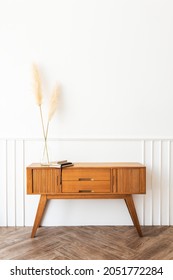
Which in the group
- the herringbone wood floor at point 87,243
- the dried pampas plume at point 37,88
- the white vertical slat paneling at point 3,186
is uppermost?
the dried pampas plume at point 37,88

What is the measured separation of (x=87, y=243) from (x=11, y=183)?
966 mm

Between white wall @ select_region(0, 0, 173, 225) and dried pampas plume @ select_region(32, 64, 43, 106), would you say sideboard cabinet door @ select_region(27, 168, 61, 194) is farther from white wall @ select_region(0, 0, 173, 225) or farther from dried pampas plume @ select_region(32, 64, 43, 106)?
dried pampas plume @ select_region(32, 64, 43, 106)

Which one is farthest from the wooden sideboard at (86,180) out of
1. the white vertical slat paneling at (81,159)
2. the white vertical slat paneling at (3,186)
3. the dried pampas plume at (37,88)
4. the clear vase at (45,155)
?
the dried pampas plume at (37,88)

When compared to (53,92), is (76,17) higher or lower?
higher

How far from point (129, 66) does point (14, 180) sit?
5.35 feet

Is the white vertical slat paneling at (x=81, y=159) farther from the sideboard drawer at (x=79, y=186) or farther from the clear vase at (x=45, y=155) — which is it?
the sideboard drawer at (x=79, y=186)

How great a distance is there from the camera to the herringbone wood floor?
1839 mm

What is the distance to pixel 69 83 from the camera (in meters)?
2.41

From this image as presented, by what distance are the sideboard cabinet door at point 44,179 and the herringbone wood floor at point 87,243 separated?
1.46 feet

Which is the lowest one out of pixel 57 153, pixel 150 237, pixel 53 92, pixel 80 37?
pixel 150 237

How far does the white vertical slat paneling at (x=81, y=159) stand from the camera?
7.95 ft

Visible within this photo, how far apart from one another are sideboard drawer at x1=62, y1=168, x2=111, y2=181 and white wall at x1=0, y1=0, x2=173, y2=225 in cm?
33

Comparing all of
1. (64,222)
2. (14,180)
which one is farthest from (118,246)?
(14,180)
